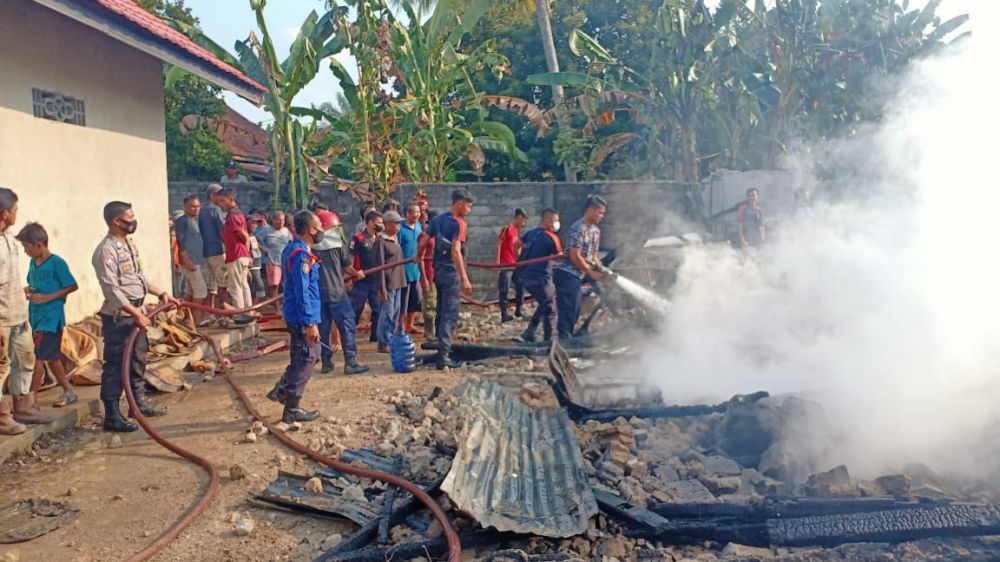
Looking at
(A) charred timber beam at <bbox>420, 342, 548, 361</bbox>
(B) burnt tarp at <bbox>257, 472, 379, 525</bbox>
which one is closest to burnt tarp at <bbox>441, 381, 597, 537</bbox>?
(B) burnt tarp at <bbox>257, 472, 379, 525</bbox>

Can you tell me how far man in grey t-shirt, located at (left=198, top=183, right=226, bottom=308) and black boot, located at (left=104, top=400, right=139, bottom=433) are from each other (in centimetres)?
407

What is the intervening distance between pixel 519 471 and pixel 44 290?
4.12 metres

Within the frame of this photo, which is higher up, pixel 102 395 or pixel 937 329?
pixel 937 329

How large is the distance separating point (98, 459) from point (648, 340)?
585cm

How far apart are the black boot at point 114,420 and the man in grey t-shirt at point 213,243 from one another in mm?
4071

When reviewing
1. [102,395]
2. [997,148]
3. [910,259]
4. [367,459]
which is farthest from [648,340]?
[102,395]

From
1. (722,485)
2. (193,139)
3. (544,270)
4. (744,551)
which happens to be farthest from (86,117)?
(193,139)

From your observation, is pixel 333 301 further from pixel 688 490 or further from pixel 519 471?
pixel 688 490

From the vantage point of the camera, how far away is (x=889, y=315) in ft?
20.5

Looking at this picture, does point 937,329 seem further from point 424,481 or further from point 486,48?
point 486,48

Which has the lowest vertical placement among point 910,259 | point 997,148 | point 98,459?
point 98,459

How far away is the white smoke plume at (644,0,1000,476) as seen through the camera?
5.39m

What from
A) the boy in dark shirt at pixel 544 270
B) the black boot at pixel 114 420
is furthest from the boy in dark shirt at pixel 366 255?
the black boot at pixel 114 420

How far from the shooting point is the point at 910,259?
6457mm
